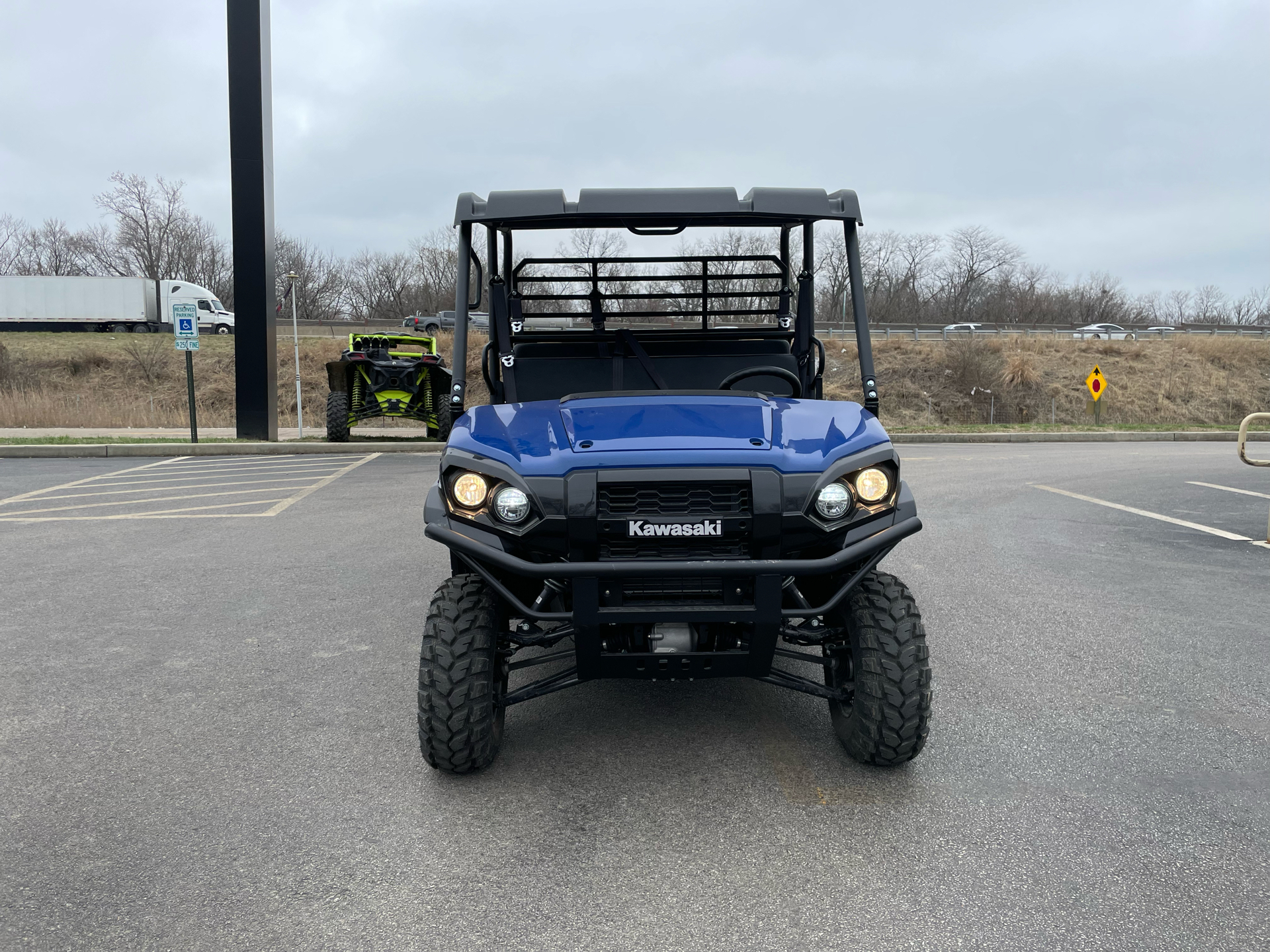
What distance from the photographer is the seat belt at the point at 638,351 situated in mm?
4684

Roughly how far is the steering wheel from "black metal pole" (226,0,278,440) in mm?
14286

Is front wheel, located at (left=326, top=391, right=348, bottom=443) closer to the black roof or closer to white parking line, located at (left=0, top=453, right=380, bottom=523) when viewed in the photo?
white parking line, located at (left=0, top=453, right=380, bottom=523)

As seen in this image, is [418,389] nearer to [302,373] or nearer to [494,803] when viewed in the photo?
[494,803]

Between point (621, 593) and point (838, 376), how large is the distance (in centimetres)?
2835

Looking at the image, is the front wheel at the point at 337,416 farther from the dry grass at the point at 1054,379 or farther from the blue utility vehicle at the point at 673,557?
the dry grass at the point at 1054,379

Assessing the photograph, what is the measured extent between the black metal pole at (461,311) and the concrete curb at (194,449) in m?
11.2

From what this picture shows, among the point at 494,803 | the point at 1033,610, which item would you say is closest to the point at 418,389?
the point at 1033,610

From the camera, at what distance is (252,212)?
55.1 feet

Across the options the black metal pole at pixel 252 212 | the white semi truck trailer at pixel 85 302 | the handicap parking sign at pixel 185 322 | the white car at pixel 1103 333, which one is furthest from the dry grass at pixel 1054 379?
the white semi truck trailer at pixel 85 302

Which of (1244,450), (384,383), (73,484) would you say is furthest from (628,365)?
(384,383)

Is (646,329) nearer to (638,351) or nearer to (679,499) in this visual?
(638,351)

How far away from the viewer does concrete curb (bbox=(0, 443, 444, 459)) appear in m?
14.8

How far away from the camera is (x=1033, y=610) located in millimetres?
5582

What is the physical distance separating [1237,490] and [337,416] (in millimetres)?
13541
